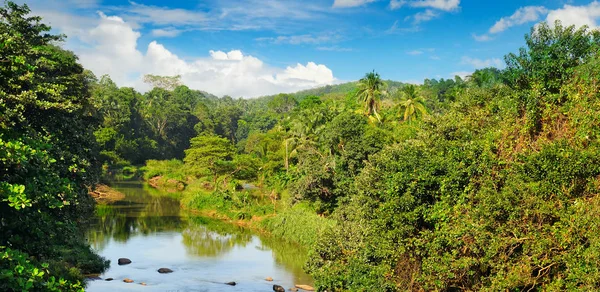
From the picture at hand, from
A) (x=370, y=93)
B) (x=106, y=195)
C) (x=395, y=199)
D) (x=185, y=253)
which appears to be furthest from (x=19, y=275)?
(x=106, y=195)

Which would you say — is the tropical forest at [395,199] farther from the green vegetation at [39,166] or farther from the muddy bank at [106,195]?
the muddy bank at [106,195]

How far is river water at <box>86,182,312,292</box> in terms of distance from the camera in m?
29.2

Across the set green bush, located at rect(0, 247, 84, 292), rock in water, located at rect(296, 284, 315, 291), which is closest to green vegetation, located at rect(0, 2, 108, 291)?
green bush, located at rect(0, 247, 84, 292)

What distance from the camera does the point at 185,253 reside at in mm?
37688

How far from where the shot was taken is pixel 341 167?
4081cm

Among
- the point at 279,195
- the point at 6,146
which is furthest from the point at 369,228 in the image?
the point at 279,195

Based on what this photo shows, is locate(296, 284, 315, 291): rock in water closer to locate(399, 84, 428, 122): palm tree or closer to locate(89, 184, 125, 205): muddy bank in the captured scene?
locate(399, 84, 428, 122): palm tree

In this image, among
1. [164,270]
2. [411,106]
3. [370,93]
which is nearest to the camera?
[164,270]

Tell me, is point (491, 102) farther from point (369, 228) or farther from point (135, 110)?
point (135, 110)

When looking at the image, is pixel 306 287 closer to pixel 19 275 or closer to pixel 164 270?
pixel 164 270

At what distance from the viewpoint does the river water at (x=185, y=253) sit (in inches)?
1149

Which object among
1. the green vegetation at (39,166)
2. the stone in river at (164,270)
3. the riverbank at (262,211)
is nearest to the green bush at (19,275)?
the green vegetation at (39,166)

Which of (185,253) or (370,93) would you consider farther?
(370,93)

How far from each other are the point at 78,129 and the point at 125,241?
18.3m
